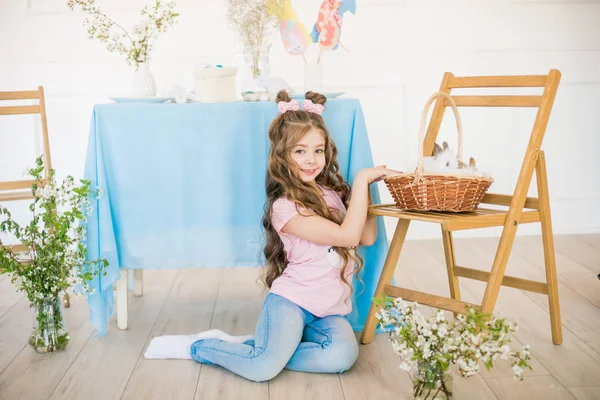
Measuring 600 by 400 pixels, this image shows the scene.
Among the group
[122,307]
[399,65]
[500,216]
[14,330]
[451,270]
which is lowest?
[14,330]

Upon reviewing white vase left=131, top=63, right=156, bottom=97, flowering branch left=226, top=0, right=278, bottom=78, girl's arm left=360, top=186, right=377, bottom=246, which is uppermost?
flowering branch left=226, top=0, right=278, bottom=78

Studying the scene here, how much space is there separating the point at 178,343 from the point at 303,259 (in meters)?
0.49

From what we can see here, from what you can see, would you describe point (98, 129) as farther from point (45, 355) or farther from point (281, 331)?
point (281, 331)

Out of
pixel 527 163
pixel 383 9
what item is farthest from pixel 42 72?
pixel 527 163

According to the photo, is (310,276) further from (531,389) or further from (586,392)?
(586,392)

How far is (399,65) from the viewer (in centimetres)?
369

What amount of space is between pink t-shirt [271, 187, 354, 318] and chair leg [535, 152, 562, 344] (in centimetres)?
60

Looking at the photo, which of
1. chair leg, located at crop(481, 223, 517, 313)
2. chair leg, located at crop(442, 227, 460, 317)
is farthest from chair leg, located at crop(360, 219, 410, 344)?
chair leg, located at crop(481, 223, 517, 313)

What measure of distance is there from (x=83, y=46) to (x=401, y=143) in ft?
5.99

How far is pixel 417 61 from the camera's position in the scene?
3693 mm

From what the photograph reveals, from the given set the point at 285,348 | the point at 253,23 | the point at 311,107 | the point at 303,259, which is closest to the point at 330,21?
the point at 253,23

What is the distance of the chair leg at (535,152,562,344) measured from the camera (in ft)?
6.42

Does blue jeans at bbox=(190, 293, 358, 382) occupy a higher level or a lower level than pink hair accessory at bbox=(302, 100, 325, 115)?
lower

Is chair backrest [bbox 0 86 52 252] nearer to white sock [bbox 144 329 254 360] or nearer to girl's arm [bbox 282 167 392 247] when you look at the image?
white sock [bbox 144 329 254 360]
